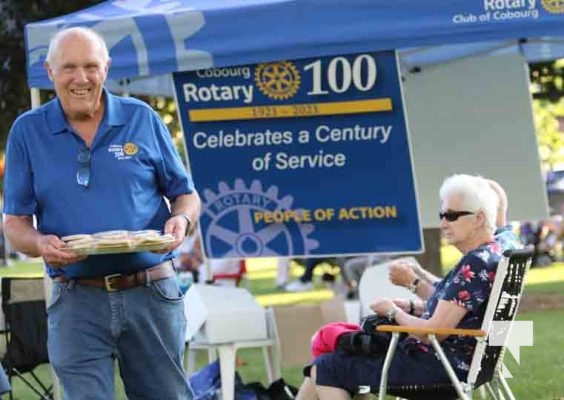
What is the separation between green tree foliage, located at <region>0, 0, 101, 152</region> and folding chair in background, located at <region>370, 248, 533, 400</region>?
927 cm

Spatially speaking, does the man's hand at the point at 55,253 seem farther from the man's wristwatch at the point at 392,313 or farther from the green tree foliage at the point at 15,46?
the green tree foliage at the point at 15,46

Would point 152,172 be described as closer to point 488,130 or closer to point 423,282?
point 423,282

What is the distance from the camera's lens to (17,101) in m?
14.9

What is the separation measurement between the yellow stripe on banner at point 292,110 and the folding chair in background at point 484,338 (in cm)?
233

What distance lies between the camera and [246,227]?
8.42 m

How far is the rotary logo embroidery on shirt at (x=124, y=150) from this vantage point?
4.25 metres

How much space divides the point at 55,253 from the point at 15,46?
431 inches

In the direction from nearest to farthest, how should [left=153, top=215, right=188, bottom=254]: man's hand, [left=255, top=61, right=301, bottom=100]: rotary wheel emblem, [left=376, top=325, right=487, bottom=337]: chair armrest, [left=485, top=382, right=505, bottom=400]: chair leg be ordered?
1. [left=153, top=215, right=188, bottom=254]: man's hand
2. [left=376, top=325, right=487, bottom=337]: chair armrest
3. [left=485, top=382, right=505, bottom=400]: chair leg
4. [left=255, top=61, right=301, bottom=100]: rotary wheel emblem

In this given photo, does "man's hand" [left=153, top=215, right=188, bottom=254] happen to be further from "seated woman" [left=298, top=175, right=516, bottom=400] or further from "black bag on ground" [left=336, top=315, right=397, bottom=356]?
"black bag on ground" [left=336, top=315, right=397, bottom=356]

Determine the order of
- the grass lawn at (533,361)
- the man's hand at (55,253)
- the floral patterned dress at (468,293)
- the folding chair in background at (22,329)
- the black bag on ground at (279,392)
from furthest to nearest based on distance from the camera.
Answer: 1. the grass lawn at (533,361)
2. the folding chair in background at (22,329)
3. the black bag on ground at (279,392)
4. the floral patterned dress at (468,293)
5. the man's hand at (55,253)

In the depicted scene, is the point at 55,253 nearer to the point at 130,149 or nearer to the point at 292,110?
the point at 130,149

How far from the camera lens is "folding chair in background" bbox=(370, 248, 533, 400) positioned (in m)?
5.72

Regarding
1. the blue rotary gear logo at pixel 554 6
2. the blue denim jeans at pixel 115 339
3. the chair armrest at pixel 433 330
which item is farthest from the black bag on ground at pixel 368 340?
the blue denim jeans at pixel 115 339

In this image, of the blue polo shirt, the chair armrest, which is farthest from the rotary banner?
the blue polo shirt
